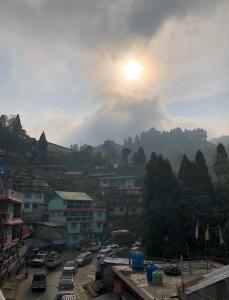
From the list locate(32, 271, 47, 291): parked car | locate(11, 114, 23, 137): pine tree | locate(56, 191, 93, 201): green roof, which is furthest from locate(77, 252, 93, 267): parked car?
locate(11, 114, 23, 137): pine tree

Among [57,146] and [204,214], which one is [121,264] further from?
[57,146]

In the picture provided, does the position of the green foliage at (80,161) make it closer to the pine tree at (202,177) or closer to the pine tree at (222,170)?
the pine tree at (202,177)

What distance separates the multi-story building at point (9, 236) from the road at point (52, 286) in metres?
2.66

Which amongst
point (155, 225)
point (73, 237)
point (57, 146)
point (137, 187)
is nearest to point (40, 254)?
point (73, 237)

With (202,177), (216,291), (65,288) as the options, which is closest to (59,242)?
(202,177)

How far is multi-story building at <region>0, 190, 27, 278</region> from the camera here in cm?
3919

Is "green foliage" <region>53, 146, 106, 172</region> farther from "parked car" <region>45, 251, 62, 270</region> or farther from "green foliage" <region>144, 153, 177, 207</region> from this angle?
"parked car" <region>45, 251, 62, 270</region>

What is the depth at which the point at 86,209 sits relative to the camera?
254 ft

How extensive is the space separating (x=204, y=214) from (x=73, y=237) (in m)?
31.4

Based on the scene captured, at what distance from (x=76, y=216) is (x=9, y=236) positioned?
31.1 m

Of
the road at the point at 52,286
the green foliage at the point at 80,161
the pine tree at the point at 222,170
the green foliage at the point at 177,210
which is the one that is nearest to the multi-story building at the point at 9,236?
the road at the point at 52,286

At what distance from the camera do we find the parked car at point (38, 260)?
171 ft

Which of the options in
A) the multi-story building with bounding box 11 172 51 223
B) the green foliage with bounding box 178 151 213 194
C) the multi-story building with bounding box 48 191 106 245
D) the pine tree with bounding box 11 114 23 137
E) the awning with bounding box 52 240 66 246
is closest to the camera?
the green foliage with bounding box 178 151 213 194

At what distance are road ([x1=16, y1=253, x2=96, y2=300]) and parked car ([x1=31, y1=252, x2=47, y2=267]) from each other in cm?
125
